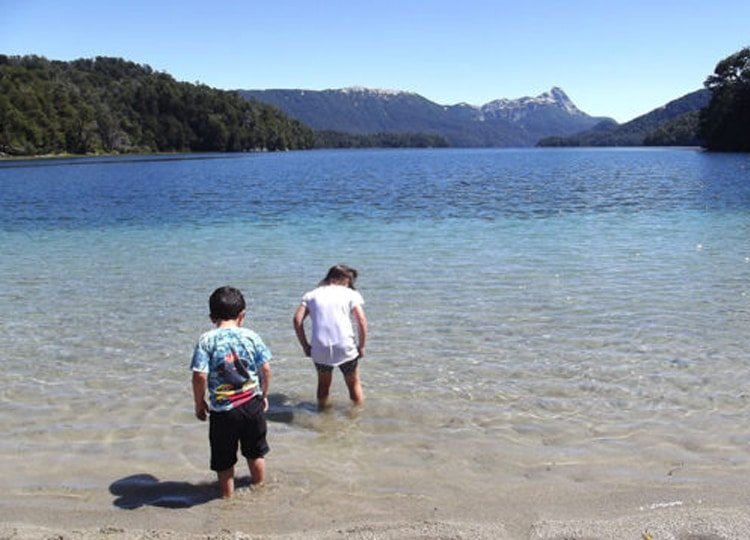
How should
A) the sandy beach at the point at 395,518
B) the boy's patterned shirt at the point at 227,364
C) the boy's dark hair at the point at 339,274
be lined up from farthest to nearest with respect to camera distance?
the boy's dark hair at the point at 339,274, the boy's patterned shirt at the point at 227,364, the sandy beach at the point at 395,518

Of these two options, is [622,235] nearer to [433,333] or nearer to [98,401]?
[433,333]

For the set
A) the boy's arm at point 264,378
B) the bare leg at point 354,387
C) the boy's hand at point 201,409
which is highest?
the boy's arm at point 264,378

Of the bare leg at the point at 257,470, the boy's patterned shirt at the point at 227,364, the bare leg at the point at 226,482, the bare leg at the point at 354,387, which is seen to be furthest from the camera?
the bare leg at the point at 354,387

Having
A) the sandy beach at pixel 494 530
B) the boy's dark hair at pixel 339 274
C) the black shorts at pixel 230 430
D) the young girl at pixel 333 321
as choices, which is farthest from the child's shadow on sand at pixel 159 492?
the boy's dark hair at pixel 339 274

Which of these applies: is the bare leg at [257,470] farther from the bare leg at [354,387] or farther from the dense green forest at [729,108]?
the dense green forest at [729,108]

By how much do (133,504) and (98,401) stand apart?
10.1 ft

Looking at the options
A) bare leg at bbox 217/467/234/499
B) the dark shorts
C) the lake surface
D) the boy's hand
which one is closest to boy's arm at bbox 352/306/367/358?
the dark shorts

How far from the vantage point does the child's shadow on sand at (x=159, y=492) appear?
5.96 m

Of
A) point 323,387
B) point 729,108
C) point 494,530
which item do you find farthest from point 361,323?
point 729,108

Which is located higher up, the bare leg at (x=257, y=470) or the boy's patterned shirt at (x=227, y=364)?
the boy's patterned shirt at (x=227, y=364)

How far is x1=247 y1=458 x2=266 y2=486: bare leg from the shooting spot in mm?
6199

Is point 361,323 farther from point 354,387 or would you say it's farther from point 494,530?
point 494,530

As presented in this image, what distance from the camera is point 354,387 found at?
8.30m

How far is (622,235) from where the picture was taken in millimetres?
24062
